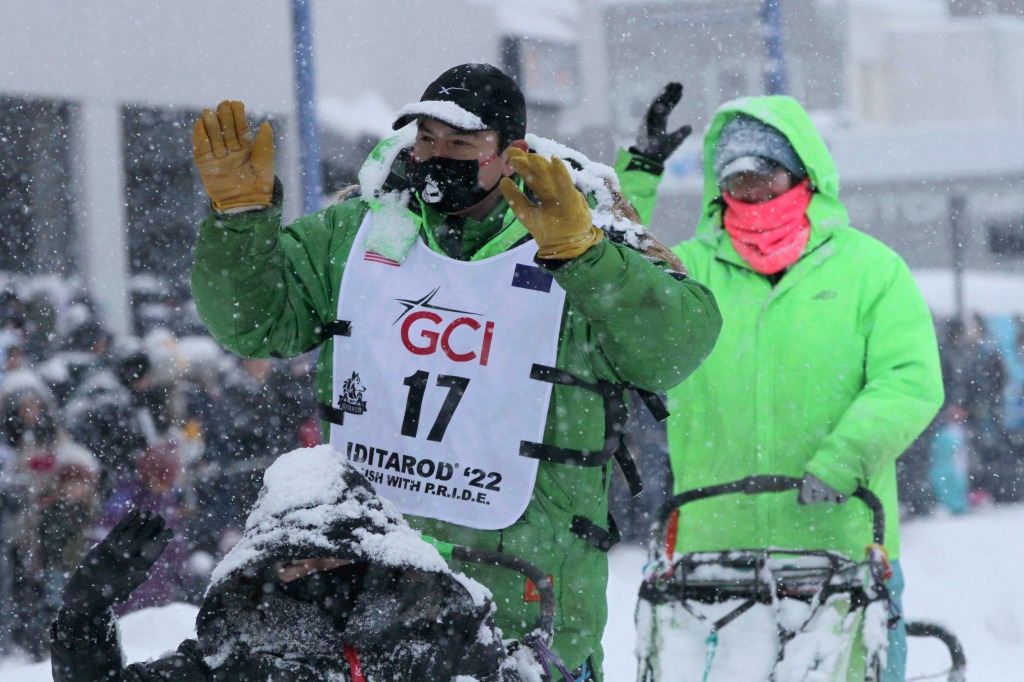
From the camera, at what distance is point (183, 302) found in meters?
9.91

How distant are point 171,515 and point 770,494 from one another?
326 cm

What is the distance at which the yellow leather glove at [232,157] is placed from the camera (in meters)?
2.49

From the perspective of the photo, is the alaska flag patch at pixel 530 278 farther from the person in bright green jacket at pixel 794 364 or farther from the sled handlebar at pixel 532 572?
the person in bright green jacket at pixel 794 364

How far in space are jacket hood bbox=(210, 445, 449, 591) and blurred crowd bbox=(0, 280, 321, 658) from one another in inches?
154

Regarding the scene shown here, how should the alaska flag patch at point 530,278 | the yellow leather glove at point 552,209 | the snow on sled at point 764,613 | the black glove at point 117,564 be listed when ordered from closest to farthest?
1. the black glove at point 117,564
2. the yellow leather glove at point 552,209
3. the alaska flag patch at point 530,278
4. the snow on sled at point 764,613

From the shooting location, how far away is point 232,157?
2.50m

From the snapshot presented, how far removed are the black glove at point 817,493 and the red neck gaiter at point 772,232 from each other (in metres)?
0.64

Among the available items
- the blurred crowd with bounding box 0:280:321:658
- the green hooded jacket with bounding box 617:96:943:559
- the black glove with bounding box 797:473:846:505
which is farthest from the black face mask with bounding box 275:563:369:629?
the blurred crowd with bounding box 0:280:321:658

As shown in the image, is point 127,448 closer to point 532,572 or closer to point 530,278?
point 530,278

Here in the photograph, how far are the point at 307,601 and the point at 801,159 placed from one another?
7.27ft

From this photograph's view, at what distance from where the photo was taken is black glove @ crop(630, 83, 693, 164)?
13.8ft

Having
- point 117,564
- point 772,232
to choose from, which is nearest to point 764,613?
point 772,232

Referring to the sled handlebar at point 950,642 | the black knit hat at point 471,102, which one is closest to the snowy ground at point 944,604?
the sled handlebar at point 950,642

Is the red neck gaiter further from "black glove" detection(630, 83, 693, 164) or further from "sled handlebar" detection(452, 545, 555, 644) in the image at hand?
"sled handlebar" detection(452, 545, 555, 644)
